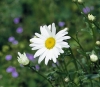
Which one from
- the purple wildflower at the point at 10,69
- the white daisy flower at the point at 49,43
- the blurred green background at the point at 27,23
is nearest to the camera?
the white daisy flower at the point at 49,43

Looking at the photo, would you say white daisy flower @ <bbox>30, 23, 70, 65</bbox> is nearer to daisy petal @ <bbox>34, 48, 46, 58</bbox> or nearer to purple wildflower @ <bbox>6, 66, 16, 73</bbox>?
daisy petal @ <bbox>34, 48, 46, 58</bbox>

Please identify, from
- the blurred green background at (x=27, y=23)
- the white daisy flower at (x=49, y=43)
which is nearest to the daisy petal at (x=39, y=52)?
the white daisy flower at (x=49, y=43)

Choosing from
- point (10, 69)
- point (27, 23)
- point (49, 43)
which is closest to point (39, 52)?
point (49, 43)

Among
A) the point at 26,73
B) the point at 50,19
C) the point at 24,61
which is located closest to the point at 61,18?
the point at 50,19

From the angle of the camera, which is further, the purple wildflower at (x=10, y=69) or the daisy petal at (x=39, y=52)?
the purple wildflower at (x=10, y=69)

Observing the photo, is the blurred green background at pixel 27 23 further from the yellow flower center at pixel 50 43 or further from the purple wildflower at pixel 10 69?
the yellow flower center at pixel 50 43

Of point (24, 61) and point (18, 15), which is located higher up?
point (18, 15)

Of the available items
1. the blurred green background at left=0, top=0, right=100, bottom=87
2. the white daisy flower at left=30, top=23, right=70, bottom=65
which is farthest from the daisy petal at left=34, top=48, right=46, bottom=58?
the blurred green background at left=0, top=0, right=100, bottom=87

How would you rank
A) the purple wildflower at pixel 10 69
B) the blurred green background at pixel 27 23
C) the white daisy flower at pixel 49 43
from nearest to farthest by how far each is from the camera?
1. the white daisy flower at pixel 49 43
2. the purple wildflower at pixel 10 69
3. the blurred green background at pixel 27 23

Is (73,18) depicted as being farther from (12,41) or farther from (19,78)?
(19,78)
